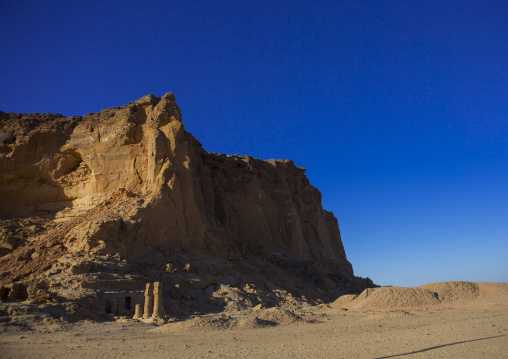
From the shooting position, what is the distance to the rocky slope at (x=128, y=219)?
83.8 feet

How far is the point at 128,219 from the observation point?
2912 centimetres

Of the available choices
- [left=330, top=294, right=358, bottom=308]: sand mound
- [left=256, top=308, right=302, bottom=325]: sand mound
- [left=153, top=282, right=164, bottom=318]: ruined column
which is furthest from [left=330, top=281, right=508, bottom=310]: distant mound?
[left=153, top=282, right=164, bottom=318]: ruined column

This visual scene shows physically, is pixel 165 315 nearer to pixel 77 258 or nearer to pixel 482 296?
pixel 77 258

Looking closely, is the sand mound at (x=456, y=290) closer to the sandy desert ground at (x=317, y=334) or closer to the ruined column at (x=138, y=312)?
the sandy desert ground at (x=317, y=334)

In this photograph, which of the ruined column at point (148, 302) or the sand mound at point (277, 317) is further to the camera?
the ruined column at point (148, 302)

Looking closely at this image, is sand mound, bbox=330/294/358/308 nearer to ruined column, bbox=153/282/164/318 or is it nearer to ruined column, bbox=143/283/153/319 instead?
ruined column, bbox=153/282/164/318

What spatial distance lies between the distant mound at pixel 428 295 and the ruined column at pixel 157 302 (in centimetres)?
1247

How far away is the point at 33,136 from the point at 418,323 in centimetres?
3347

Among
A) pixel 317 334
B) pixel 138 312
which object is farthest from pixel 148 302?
pixel 317 334

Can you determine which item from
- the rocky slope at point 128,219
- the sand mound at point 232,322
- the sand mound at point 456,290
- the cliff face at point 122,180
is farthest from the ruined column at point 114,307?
the sand mound at point 456,290

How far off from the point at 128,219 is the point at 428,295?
19.8 m

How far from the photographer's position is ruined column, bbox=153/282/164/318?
22.4m

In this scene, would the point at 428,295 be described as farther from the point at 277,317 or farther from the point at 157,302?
the point at 157,302

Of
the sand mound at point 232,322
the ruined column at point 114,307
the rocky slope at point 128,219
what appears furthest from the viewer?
the rocky slope at point 128,219
